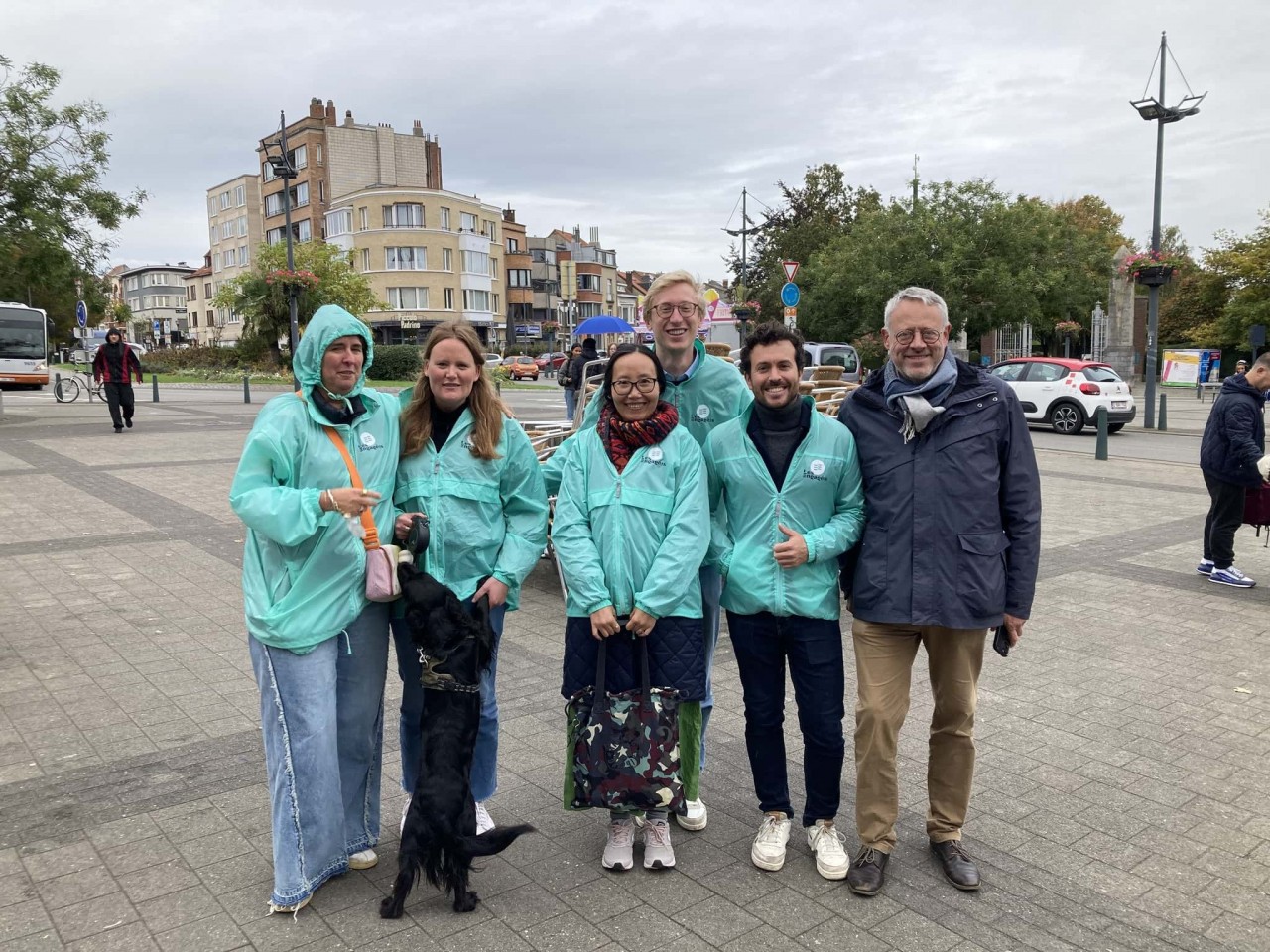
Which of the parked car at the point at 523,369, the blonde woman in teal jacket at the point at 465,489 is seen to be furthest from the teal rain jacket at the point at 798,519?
the parked car at the point at 523,369

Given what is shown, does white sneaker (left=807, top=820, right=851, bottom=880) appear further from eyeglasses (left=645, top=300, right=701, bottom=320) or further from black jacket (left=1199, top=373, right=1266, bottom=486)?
black jacket (left=1199, top=373, right=1266, bottom=486)

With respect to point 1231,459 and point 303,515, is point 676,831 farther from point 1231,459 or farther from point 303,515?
point 1231,459

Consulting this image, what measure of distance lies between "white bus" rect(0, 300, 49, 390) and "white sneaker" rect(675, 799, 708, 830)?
1239 inches

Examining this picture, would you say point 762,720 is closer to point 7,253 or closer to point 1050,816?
point 1050,816

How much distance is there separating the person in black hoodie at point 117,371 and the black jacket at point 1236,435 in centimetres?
1579

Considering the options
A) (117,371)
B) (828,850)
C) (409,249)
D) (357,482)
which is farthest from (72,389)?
(409,249)

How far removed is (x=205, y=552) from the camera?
8031 millimetres

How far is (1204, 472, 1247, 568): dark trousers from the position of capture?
7.10 metres

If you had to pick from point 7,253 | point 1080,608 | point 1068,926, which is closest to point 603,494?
point 1068,926

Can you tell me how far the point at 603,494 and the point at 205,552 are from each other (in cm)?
606

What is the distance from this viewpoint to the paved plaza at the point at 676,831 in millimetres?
2871

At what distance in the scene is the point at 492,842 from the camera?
9.73 feet

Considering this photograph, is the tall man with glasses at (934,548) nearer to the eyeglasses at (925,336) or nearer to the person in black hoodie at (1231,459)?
the eyeglasses at (925,336)

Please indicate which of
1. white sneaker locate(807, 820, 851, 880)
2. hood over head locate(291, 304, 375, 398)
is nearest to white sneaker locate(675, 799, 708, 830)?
white sneaker locate(807, 820, 851, 880)
